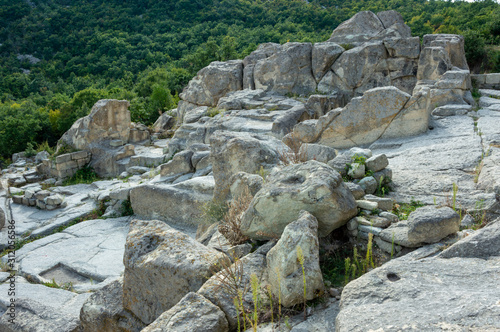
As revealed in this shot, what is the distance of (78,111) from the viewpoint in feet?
57.3

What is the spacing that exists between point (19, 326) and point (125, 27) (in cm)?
3949

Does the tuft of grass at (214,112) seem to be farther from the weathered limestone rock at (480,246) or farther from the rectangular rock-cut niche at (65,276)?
the weathered limestone rock at (480,246)

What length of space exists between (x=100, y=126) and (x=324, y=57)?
7434 millimetres

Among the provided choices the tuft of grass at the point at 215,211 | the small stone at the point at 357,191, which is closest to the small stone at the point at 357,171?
the small stone at the point at 357,191

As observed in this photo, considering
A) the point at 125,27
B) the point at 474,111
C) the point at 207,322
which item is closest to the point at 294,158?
the point at 207,322

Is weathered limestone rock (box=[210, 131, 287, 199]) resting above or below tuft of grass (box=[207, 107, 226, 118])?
above

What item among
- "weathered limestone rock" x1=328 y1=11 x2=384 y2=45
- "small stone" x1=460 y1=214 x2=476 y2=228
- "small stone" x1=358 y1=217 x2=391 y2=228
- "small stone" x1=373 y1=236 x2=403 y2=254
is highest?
"weathered limestone rock" x1=328 y1=11 x2=384 y2=45

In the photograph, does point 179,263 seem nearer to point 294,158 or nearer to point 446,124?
point 294,158

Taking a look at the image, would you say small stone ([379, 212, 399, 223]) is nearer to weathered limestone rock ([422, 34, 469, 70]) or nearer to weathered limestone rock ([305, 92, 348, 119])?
weathered limestone rock ([305, 92, 348, 119])

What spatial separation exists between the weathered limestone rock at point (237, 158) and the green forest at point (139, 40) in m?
12.3

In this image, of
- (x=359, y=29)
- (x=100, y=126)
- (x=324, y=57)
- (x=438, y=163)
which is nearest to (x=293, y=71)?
(x=324, y=57)

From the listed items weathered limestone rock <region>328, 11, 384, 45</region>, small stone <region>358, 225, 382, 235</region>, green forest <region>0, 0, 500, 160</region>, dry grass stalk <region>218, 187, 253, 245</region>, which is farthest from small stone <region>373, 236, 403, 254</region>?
green forest <region>0, 0, 500, 160</region>

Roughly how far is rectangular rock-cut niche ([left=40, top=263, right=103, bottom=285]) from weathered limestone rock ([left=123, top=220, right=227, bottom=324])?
113 inches

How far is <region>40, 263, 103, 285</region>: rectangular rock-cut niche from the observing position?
6032 millimetres
